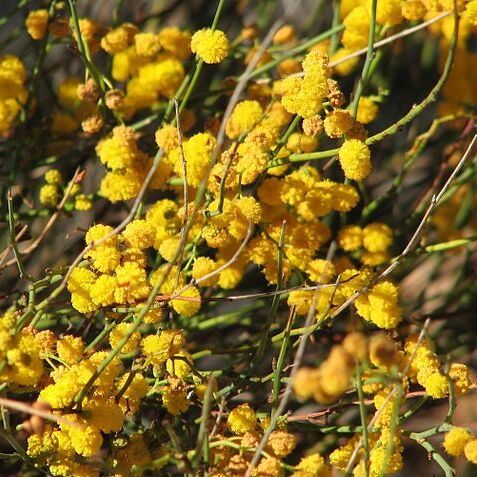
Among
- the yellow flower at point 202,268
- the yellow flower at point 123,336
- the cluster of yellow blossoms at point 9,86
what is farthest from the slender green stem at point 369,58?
the cluster of yellow blossoms at point 9,86

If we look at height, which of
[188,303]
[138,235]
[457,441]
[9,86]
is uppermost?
→ [9,86]

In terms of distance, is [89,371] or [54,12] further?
[54,12]

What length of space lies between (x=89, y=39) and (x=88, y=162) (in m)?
0.38

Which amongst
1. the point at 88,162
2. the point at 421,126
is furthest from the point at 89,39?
the point at 421,126

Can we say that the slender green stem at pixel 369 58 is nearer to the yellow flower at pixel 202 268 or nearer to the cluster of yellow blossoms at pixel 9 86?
the yellow flower at pixel 202 268

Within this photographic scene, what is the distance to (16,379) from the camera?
31.9 inches

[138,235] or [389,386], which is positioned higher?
[138,235]

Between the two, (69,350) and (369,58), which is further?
(369,58)

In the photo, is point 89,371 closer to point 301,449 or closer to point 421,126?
point 301,449

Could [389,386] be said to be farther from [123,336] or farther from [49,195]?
[49,195]

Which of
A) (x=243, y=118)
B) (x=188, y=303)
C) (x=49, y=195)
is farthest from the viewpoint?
(x=49, y=195)

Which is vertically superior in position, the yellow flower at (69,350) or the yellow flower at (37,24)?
the yellow flower at (37,24)

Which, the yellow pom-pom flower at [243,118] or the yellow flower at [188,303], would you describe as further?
the yellow pom-pom flower at [243,118]

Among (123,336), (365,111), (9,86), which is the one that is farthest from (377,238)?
(9,86)
